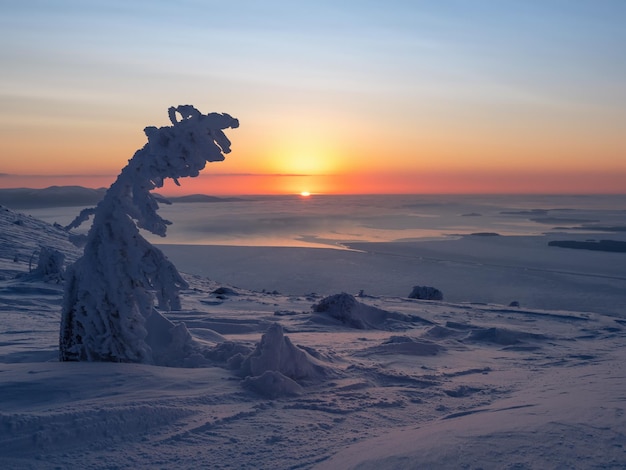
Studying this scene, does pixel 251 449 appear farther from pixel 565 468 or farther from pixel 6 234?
pixel 6 234

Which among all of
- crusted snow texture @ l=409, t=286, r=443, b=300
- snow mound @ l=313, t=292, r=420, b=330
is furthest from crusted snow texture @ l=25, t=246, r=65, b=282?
crusted snow texture @ l=409, t=286, r=443, b=300

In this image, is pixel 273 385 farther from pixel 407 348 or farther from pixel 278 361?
pixel 407 348

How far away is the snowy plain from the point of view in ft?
12.2

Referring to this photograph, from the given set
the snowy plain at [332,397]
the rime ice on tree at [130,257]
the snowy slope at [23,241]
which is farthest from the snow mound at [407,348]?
the snowy slope at [23,241]

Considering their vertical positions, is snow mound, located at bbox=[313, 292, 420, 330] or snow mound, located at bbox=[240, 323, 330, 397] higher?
snow mound, located at bbox=[240, 323, 330, 397]

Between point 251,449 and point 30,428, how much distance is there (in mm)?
1467

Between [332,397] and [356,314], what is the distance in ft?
17.6

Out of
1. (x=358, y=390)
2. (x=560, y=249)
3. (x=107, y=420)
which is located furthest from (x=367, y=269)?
(x=107, y=420)

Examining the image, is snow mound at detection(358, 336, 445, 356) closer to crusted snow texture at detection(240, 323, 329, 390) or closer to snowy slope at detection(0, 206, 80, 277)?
crusted snow texture at detection(240, 323, 329, 390)

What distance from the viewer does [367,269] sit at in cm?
2494

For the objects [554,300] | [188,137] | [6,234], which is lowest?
[554,300]

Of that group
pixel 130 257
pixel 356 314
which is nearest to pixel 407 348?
pixel 356 314

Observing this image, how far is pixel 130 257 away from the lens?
18.4 ft

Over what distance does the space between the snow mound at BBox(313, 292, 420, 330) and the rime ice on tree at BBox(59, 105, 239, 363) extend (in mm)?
5088
